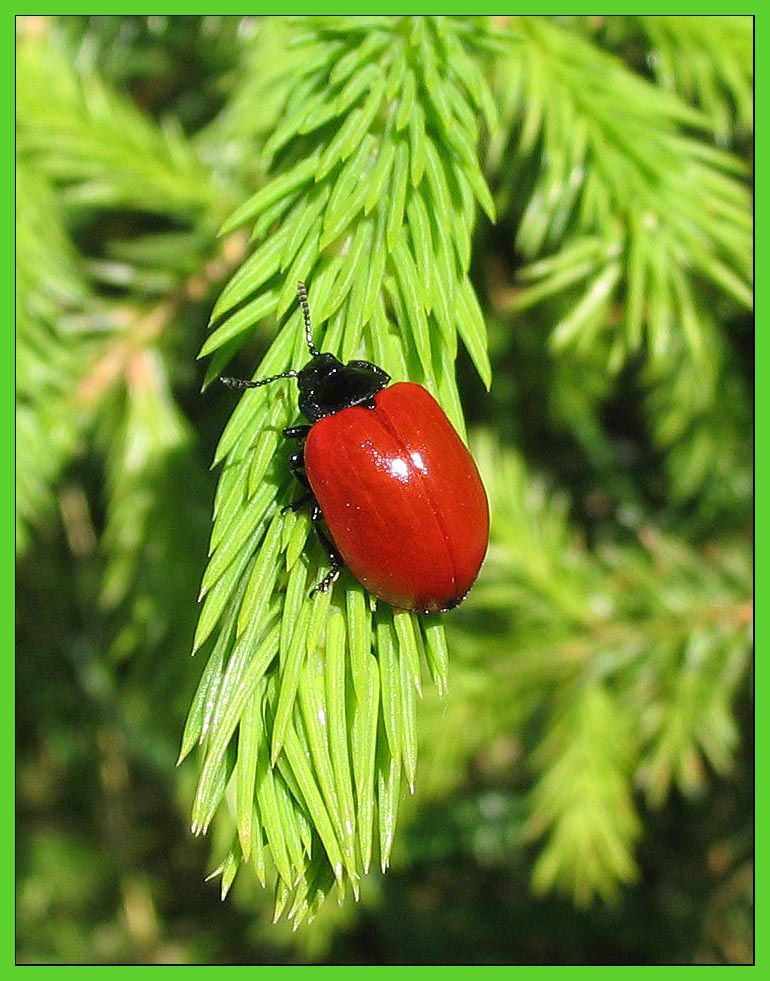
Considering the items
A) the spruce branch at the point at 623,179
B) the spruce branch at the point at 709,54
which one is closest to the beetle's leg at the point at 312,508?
the spruce branch at the point at 623,179

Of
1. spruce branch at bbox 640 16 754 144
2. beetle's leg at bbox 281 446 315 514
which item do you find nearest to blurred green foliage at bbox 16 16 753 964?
spruce branch at bbox 640 16 754 144

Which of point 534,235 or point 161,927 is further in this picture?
point 161,927

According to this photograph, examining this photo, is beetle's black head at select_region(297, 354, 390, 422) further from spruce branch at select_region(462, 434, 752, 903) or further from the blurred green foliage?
spruce branch at select_region(462, 434, 752, 903)

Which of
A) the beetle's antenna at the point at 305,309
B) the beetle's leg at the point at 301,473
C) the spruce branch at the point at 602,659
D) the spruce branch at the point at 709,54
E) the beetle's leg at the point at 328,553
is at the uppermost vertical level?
the spruce branch at the point at 709,54

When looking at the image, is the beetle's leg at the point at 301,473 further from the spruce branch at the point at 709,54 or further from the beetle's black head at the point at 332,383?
the spruce branch at the point at 709,54

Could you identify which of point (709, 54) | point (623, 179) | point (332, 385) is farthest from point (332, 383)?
point (709, 54)

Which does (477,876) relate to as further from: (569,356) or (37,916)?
(569,356)

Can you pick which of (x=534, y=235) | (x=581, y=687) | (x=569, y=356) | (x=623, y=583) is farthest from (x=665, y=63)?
(x=581, y=687)
